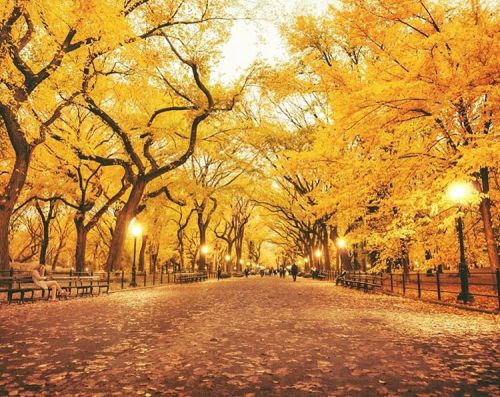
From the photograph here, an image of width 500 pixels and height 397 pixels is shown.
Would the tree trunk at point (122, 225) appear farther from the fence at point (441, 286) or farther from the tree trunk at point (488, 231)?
the tree trunk at point (488, 231)

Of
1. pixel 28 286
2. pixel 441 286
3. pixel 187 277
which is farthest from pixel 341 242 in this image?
pixel 28 286

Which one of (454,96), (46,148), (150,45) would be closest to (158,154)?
(46,148)

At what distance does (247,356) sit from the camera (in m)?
6.05

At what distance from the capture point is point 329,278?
38500 millimetres

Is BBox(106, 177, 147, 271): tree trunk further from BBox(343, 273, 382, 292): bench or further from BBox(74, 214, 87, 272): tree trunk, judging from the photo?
BBox(343, 273, 382, 292): bench

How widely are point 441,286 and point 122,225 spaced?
57.4 feet

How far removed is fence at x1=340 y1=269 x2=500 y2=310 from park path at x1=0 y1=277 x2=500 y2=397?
117 inches

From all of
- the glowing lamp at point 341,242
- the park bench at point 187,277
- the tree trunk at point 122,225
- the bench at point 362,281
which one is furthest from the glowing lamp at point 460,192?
the park bench at point 187,277

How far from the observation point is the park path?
179 inches

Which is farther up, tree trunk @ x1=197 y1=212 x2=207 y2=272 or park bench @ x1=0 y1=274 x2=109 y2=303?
tree trunk @ x1=197 y1=212 x2=207 y2=272

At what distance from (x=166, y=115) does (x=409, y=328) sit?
22.1 meters

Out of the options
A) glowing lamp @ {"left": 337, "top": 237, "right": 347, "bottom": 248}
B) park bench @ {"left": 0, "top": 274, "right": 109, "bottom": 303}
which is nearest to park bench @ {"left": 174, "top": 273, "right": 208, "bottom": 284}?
park bench @ {"left": 0, "top": 274, "right": 109, "bottom": 303}

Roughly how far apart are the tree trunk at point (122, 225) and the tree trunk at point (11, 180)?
698 centimetres

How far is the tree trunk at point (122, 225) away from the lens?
2292cm
